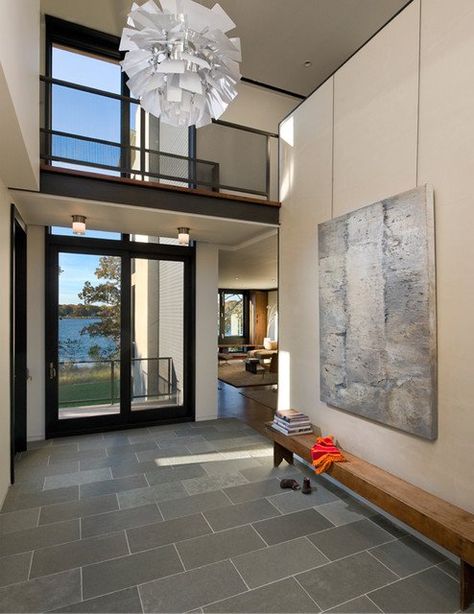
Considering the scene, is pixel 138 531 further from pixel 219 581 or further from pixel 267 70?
pixel 267 70

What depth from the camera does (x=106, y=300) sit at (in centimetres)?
495

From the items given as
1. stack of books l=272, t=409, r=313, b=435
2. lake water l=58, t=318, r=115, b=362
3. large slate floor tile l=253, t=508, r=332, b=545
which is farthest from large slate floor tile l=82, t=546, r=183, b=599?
lake water l=58, t=318, r=115, b=362

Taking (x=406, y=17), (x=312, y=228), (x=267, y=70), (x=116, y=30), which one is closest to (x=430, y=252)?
(x=312, y=228)

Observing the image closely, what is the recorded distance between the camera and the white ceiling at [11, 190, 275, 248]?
3.52m

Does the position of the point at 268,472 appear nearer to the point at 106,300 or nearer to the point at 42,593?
the point at 42,593

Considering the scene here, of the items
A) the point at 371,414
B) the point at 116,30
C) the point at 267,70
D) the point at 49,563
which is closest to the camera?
the point at 49,563

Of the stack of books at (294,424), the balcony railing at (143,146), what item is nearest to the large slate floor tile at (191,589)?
the stack of books at (294,424)

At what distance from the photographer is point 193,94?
2.31 meters

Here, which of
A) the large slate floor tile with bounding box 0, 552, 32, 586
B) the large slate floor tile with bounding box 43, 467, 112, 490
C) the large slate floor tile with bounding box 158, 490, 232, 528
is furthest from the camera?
the large slate floor tile with bounding box 43, 467, 112, 490

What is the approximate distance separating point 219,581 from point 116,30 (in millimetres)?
6048

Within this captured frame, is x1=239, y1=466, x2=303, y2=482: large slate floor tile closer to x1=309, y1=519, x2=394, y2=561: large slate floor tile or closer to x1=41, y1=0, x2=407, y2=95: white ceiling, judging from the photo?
x1=309, y1=519, x2=394, y2=561: large slate floor tile

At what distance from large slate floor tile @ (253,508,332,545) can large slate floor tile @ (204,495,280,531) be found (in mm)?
86

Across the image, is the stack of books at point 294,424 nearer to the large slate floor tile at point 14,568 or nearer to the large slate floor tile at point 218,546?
the large slate floor tile at point 218,546

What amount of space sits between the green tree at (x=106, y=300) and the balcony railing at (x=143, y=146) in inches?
50.5
